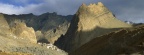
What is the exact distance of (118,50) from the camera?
28.4m

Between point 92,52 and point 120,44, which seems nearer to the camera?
point 120,44

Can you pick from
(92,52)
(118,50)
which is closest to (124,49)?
(118,50)

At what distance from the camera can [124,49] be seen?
27516 mm

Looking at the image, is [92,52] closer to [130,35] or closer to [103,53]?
[103,53]

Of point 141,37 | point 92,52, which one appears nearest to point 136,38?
point 141,37

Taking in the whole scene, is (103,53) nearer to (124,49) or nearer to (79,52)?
(124,49)

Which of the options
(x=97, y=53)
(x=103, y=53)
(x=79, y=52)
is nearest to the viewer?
(x=103, y=53)

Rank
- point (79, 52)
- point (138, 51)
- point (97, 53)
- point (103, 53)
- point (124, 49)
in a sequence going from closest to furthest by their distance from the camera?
1. point (138, 51)
2. point (124, 49)
3. point (103, 53)
4. point (97, 53)
5. point (79, 52)

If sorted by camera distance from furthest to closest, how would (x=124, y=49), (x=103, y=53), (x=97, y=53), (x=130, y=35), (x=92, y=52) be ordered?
(x=92, y=52) → (x=97, y=53) → (x=103, y=53) → (x=130, y=35) → (x=124, y=49)

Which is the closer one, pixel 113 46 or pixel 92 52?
pixel 113 46

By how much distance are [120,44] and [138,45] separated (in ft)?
8.05

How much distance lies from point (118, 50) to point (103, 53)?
14.9ft

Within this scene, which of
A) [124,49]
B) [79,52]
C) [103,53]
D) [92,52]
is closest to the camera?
[124,49]

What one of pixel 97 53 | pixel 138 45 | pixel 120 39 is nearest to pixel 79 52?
pixel 97 53
